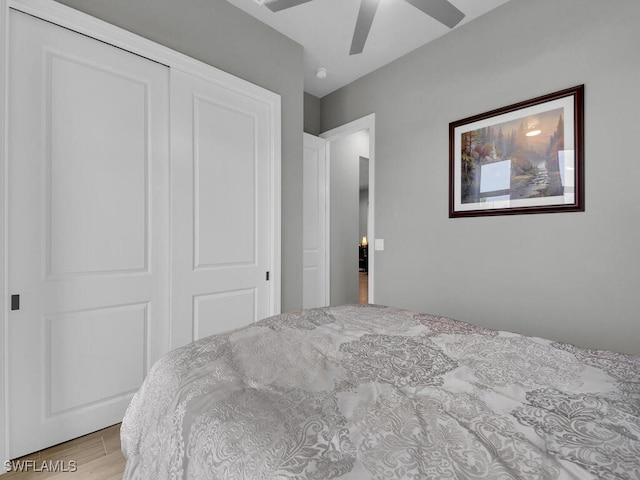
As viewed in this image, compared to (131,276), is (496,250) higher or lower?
higher

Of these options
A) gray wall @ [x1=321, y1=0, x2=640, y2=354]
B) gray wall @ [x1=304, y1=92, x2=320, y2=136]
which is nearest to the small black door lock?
gray wall @ [x1=321, y1=0, x2=640, y2=354]

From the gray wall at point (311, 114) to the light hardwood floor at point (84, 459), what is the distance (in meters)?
3.36

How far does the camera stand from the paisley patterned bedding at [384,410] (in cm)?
Result: 57

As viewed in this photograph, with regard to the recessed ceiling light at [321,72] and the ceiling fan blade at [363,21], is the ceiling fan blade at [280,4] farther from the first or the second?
the recessed ceiling light at [321,72]

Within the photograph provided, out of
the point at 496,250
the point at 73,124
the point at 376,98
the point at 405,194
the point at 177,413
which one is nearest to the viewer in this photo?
the point at 177,413

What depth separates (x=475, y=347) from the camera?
1.15 m

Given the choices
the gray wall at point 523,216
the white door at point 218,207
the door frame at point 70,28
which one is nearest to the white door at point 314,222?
the gray wall at point 523,216

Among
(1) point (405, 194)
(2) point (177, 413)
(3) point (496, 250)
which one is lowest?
(2) point (177, 413)

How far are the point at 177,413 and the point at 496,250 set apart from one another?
2330 millimetres

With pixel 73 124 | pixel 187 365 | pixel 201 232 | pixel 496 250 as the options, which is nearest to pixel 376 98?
pixel 496 250

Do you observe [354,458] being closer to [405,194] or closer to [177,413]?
[177,413]

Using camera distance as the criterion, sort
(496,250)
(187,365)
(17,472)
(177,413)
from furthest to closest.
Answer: (496,250) → (17,472) → (187,365) → (177,413)

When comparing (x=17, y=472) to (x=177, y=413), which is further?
(x=17, y=472)

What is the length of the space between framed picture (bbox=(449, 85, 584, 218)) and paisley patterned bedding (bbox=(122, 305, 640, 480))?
4.34ft
